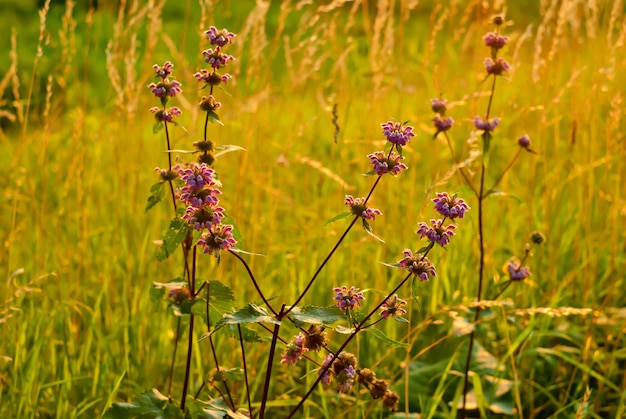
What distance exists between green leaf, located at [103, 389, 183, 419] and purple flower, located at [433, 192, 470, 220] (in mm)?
632

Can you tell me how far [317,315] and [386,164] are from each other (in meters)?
0.30

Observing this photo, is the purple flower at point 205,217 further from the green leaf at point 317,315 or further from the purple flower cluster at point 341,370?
the purple flower cluster at point 341,370

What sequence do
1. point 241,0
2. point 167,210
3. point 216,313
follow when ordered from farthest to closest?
point 241,0
point 167,210
point 216,313

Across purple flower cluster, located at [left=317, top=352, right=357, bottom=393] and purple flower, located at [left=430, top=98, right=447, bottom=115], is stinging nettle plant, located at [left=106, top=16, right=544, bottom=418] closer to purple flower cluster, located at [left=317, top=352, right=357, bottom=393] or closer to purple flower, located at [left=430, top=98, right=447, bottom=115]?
purple flower cluster, located at [left=317, top=352, right=357, bottom=393]

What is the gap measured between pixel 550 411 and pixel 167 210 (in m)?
1.66

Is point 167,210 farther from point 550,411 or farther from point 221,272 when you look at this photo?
point 550,411

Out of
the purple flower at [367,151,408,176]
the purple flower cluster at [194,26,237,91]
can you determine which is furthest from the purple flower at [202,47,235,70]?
the purple flower at [367,151,408,176]

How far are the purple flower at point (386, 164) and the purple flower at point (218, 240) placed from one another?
0.90 ft

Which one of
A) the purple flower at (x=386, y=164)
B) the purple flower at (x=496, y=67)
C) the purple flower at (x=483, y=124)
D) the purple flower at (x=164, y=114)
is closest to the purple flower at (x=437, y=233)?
the purple flower at (x=386, y=164)

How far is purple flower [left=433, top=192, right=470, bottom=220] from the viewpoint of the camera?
1.44 m

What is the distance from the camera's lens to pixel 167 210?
328 cm

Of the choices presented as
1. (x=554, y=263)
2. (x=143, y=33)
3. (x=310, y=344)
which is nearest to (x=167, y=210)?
(x=554, y=263)

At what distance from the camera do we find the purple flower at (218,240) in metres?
1.41

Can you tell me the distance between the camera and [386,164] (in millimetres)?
1438
